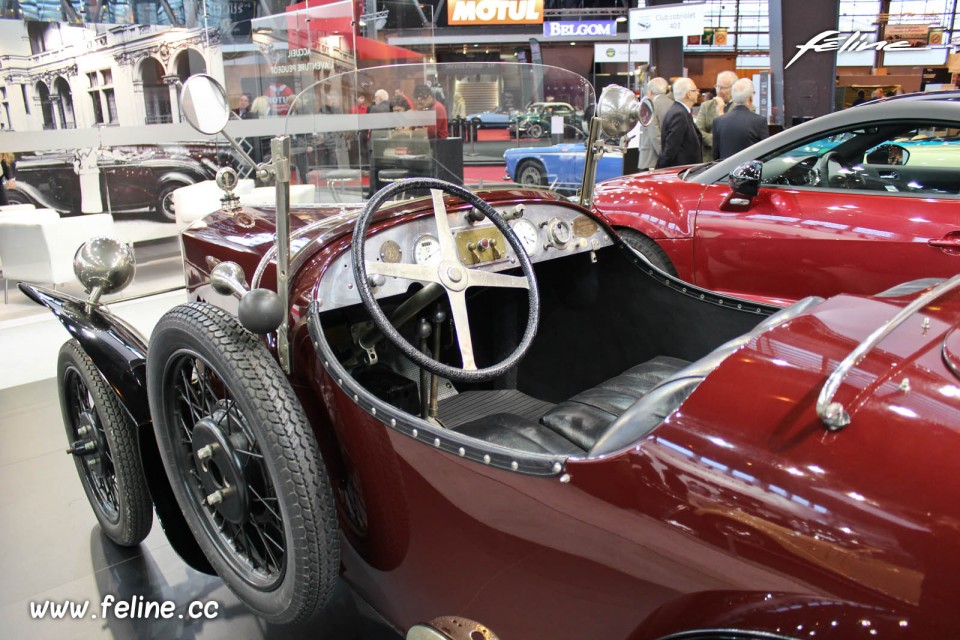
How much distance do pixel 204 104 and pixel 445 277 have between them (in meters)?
0.78

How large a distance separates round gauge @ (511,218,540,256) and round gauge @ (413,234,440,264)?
313 mm

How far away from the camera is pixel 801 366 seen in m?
1.16

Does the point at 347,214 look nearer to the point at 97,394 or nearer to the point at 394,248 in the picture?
the point at 394,248

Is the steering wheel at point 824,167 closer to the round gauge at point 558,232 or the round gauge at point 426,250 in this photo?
the round gauge at point 558,232

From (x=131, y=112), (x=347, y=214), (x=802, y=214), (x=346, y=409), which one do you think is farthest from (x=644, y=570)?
(x=131, y=112)

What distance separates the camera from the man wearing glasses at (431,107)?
3.01 m

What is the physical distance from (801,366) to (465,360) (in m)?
0.76

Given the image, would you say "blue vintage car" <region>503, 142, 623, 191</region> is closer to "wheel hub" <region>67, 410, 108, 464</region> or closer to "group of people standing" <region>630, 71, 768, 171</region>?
"group of people standing" <region>630, 71, 768, 171</region>

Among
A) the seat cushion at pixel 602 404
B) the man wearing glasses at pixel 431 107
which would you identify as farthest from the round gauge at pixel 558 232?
the man wearing glasses at pixel 431 107

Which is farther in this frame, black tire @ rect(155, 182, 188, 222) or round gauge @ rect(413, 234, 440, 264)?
black tire @ rect(155, 182, 188, 222)

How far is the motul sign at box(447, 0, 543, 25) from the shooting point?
16656 mm

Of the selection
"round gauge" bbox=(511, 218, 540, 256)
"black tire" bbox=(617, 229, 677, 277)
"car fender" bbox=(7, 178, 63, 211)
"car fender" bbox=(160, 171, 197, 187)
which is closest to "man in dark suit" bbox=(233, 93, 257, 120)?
"car fender" bbox=(160, 171, 197, 187)

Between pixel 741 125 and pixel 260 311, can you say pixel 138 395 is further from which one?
pixel 741 125

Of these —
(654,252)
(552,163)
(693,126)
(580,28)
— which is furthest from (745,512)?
(580,28)
